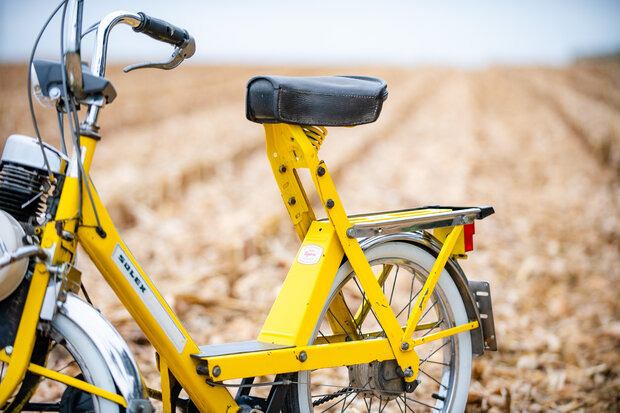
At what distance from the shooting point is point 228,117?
52.5ft

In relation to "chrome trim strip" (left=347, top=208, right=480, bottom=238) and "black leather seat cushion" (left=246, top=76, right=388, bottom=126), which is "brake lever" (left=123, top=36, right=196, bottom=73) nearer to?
"black leather seat cushion" (left=246, top=76, right=388, bottom=126)

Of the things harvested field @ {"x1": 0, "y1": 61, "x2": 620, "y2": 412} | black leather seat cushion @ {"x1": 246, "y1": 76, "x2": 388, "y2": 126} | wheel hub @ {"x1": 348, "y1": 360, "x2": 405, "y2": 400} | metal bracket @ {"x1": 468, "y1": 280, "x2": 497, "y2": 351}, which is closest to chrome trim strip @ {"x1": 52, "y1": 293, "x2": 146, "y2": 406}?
black leather seat cushion @ {"x1": 246, "y1": 76, "x2": 388, "y2": 126}

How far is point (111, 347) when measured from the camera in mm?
2105

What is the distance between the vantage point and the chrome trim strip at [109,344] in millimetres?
2088

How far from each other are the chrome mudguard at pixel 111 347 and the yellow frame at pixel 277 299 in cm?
5

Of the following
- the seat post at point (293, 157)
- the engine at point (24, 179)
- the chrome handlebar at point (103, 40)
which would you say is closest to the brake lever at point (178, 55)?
the chrome handlebar at point (103, 40)

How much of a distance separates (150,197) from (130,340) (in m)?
3.89

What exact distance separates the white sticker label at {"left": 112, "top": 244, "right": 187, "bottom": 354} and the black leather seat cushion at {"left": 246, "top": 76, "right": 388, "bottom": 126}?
754 millimetres

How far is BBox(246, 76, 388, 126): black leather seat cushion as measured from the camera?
2484 mm

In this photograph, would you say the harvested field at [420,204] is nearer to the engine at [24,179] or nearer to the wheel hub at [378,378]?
the wheel hub at [378,378]

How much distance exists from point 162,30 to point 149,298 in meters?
1.03

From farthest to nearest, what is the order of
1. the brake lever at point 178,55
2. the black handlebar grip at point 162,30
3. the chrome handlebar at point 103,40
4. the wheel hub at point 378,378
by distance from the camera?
the wheel hub at point 378,378
the brake lever at point 178,55
the black handlebar grip at point 162,30
the chrome handlebar at point 103,40

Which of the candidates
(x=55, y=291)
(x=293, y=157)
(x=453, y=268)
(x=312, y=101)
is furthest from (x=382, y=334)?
(x=55, y=291)

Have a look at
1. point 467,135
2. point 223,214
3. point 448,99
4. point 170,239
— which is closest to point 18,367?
point 170,239
